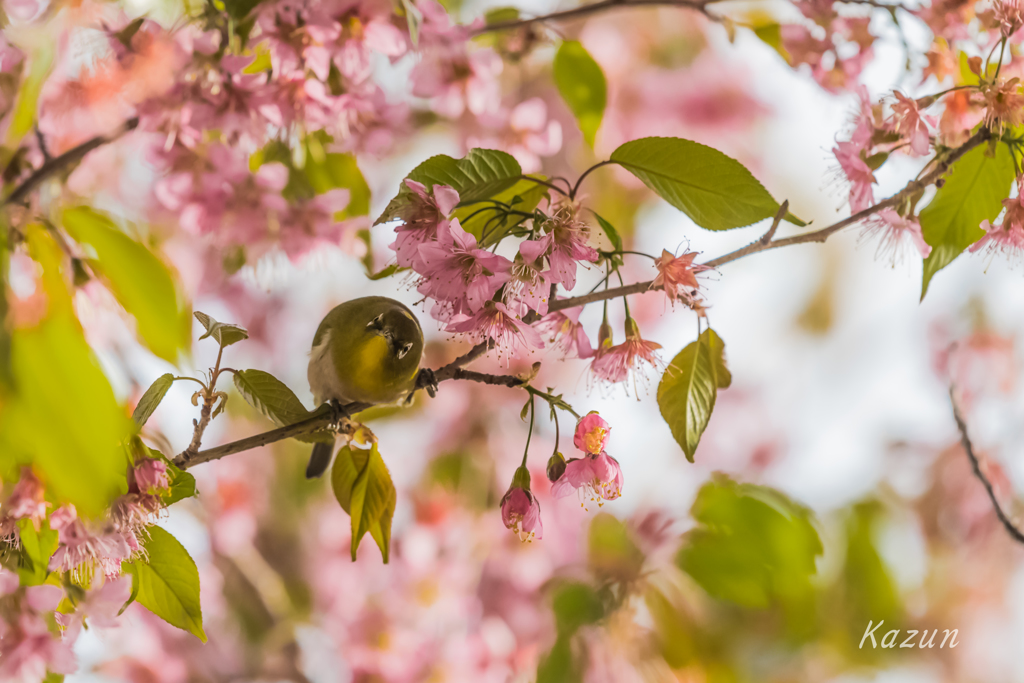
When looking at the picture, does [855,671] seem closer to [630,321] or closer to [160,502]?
[630,321]

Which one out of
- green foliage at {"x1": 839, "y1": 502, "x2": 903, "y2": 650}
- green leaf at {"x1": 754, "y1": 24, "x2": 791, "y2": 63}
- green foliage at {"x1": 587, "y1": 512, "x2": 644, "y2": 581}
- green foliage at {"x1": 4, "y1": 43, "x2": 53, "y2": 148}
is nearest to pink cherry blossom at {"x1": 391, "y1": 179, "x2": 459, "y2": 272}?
green foliage at {"x1": 4, "y1": 43, "x2": 53, "y2": 148}

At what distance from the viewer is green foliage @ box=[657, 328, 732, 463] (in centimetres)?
52

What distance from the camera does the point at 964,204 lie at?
21.9 inches

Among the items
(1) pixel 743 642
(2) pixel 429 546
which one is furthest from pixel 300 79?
(1) pixel 743 642

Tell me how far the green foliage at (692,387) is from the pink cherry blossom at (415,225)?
0.75ft

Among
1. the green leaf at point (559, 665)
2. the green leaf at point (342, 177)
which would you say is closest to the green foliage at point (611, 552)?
the green leaf at point (559, 665)

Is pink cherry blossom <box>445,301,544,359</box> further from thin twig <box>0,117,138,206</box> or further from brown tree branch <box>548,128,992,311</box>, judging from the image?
thin twig <box>0,117,138,206</box>

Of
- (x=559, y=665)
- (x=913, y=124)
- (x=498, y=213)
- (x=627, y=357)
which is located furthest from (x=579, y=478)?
(x=559, y=665)

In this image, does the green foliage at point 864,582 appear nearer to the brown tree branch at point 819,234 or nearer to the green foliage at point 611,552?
the green foliage at point 611,552

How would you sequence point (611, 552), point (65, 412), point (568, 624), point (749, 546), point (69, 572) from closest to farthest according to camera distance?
1. point (65, 412)
2. point (69, 572)
3. point (749, 546)
4. point (568, 624)
5. point (611, 552)

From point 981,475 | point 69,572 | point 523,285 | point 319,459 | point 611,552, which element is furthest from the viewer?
point 611,552

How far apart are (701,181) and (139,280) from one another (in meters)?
0.40

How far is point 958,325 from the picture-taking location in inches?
69.2

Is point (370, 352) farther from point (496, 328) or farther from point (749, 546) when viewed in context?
point (749, 546)
